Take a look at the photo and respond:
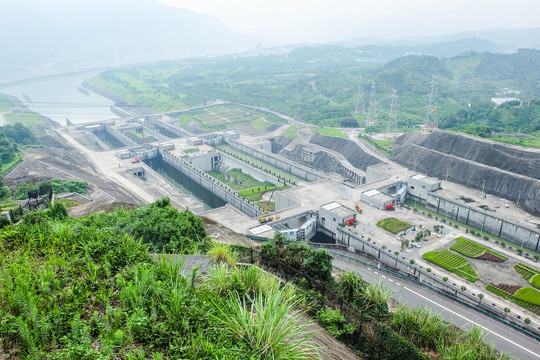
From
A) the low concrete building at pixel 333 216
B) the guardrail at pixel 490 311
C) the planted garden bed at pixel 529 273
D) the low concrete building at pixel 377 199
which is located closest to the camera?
the guardrail at pixel 490 311

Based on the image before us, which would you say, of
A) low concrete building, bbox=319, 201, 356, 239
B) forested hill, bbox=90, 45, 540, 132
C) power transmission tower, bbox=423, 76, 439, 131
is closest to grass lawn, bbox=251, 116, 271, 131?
forested hill, bbox=90, 45, 540, 132

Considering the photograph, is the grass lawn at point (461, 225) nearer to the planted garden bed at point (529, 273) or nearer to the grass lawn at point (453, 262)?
the planted garden bed at point (529, 273)

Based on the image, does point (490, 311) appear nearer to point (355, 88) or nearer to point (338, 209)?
point (338, 209)

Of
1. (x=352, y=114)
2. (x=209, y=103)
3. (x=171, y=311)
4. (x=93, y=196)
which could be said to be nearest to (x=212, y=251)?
(x=171, y=311)

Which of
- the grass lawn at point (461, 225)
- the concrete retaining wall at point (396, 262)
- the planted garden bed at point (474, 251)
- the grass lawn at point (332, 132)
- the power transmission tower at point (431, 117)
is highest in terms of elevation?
the power transmission tower at point (431, 117)

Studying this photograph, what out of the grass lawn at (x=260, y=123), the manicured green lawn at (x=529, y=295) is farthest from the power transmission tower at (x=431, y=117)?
the manicured green lawn at (x=529, y=295)

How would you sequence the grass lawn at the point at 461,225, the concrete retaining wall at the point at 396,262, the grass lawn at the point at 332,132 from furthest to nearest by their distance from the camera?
the grass lawn at the point at 332,132 → the grass lawn at the point at 461,225 → the concrete retaining wall at the point at 396,262

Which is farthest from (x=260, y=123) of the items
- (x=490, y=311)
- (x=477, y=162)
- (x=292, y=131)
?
(x=490, y=311)
